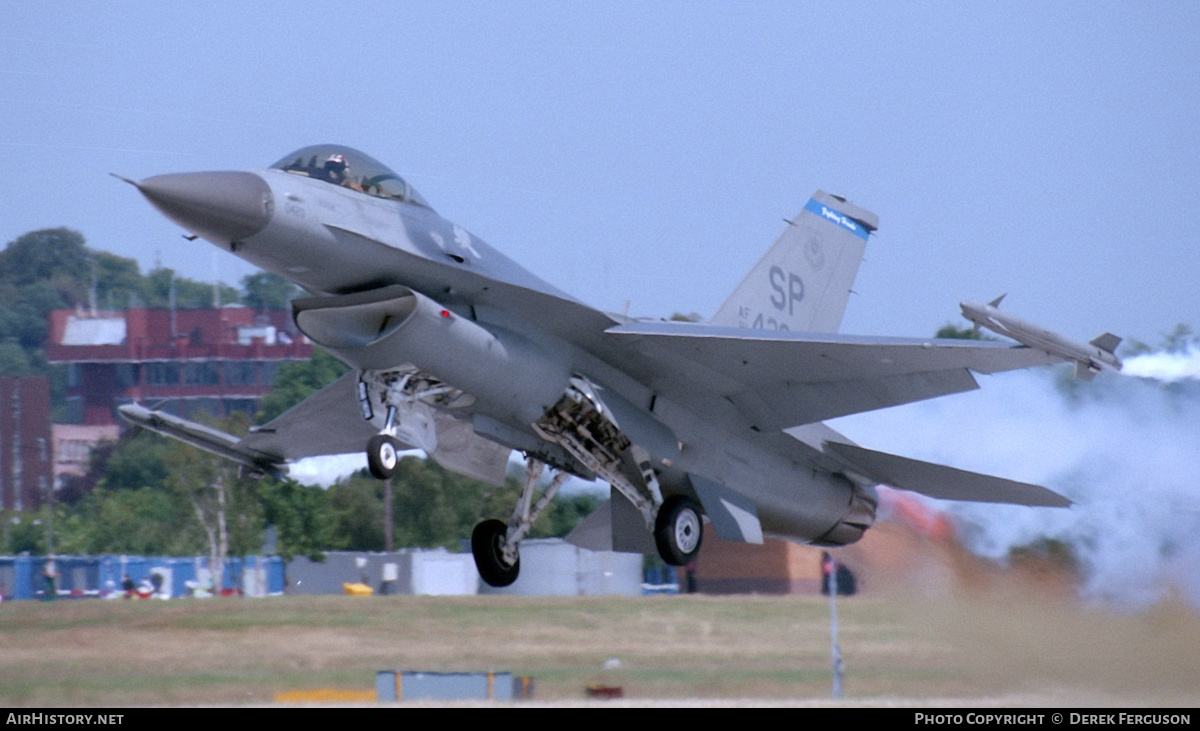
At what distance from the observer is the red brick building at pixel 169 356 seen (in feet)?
190

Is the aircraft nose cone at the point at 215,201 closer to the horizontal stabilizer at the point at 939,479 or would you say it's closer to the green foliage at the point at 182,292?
the horizontal stabilizer at the point at 939,479

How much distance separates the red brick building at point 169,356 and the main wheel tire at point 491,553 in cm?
4272

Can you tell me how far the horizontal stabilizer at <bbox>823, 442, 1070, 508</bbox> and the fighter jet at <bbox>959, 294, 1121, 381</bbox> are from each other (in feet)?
11.1

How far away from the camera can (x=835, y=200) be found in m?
18.4

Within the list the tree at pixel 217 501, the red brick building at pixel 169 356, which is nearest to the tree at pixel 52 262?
the red brick building at pixel 169 356

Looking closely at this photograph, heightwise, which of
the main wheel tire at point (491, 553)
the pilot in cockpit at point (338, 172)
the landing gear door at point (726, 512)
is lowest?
the main wheel tire at point (491, 553)

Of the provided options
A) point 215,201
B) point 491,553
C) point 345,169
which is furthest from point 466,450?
point 215,201

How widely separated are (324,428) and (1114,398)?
1008 cm

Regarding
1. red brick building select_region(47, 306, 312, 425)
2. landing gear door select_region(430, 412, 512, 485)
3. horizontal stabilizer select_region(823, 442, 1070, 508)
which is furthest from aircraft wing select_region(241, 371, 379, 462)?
red brick building select_region(47, 306, 312, 425)

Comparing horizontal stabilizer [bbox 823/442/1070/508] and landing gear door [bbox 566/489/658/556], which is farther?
horizontal stabilizer [bbox 823/442/1070/508]

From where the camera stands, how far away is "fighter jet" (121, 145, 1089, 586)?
1249 cm

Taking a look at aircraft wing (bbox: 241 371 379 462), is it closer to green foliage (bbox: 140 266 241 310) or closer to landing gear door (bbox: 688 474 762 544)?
landing gear door (bbox: 688 474 762 544)

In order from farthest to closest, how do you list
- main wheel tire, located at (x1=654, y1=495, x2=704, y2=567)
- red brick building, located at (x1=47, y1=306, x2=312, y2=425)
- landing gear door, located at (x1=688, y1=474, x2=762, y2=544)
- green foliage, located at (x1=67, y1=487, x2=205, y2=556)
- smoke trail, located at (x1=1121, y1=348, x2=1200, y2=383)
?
1. red brick building, located at (x1=47, y1=306, x2=312, y2=425)
2. green foliage, located at (x1=67, y1=487, x2=205, y2=556)
3. smoke trail, located at (x1=1121, y1=348, x2=1200, y2=383)
4. landing gear door, located at (x1=688, y1=474, x2=762, y2=544)
5. main wheel tire, located at (x1=654, y1=495, x2=704, y2=567)
